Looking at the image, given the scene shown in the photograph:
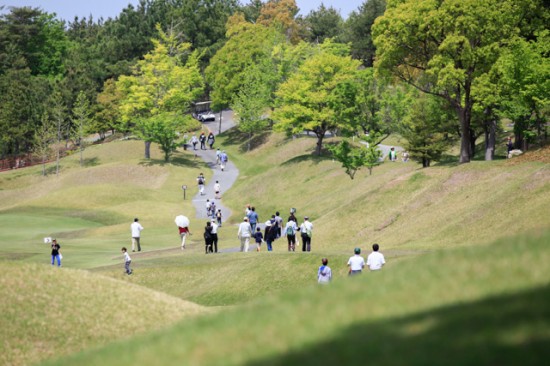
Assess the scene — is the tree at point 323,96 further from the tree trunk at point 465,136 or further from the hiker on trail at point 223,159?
the tree trunk at point 465,136

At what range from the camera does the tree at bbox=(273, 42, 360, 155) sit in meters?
82.9

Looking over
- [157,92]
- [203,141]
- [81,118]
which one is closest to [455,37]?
[157,92]

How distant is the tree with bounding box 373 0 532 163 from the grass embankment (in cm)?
3997

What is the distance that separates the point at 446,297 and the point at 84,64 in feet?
408

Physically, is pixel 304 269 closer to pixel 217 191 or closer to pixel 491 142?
pixel 491 142

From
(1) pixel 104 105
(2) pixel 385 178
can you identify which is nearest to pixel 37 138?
(1) pixel 104 105

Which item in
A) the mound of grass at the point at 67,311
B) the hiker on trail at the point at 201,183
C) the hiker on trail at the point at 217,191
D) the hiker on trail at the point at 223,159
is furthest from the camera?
the hiker on trail at the point at 223,159

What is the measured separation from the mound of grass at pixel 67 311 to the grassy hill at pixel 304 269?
0.07 m

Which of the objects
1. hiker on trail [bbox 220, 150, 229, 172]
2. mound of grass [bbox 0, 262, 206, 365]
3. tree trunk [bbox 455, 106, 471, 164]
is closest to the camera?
mound of grass [bbox 0, 262, 206, 365]

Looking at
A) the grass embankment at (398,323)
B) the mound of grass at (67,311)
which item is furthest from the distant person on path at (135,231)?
the grass embankment at (398,323)

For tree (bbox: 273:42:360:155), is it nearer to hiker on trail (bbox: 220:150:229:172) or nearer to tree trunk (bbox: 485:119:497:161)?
hiker on trail (bbox: 220:150:229:172)

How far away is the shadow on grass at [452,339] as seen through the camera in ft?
37.3

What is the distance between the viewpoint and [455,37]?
5528 cm

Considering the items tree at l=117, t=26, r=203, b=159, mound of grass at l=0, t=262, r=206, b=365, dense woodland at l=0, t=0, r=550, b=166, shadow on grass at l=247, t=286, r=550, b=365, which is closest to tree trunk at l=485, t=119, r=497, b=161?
dense woodland at l=0, t=0, r=550, b=166
